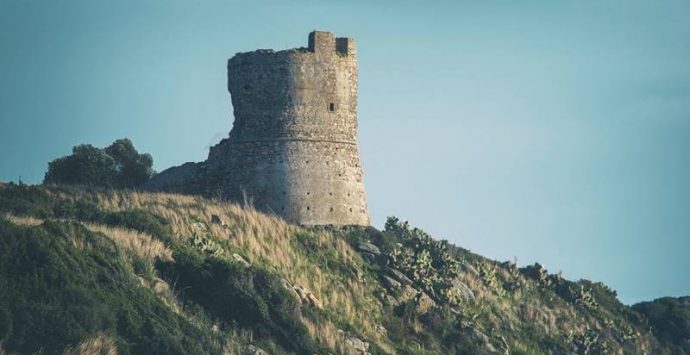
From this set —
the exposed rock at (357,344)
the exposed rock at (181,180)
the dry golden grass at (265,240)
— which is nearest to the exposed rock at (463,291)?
the dry golden grass at (265,240)

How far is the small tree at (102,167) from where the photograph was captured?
61.9m

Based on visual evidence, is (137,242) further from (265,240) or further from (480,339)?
(480,339)

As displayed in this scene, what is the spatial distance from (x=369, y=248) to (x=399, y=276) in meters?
1.78

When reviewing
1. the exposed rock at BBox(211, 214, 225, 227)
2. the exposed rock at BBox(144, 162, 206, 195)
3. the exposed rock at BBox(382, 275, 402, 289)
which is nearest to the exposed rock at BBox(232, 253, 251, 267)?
the exposed rock at BBox(211, 214, 225, 227)

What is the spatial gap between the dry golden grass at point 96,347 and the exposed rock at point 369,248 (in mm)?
19624

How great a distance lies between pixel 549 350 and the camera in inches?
2087

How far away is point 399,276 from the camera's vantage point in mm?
52188

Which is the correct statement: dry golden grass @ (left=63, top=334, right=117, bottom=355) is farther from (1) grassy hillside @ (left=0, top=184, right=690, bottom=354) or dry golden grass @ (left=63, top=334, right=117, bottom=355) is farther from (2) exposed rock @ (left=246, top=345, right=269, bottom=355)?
(2) exposed rock @ (left=246, top=345, right=269, bottom=355)

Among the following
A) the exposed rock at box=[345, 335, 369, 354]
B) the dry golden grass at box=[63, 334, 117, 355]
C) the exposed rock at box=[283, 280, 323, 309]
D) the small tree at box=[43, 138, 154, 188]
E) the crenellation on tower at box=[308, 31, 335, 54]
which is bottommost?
the dry golden grass at box=[63, 334, 117, 355]

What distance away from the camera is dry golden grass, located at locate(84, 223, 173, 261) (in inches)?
1628

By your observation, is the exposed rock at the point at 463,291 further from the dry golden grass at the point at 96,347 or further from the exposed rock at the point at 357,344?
the dry golden grass at the point at 96,347

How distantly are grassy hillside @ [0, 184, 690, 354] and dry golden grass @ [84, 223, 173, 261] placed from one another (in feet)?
0.25

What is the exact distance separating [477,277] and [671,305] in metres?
10.2

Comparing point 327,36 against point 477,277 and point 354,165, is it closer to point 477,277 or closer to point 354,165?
point 354,165
